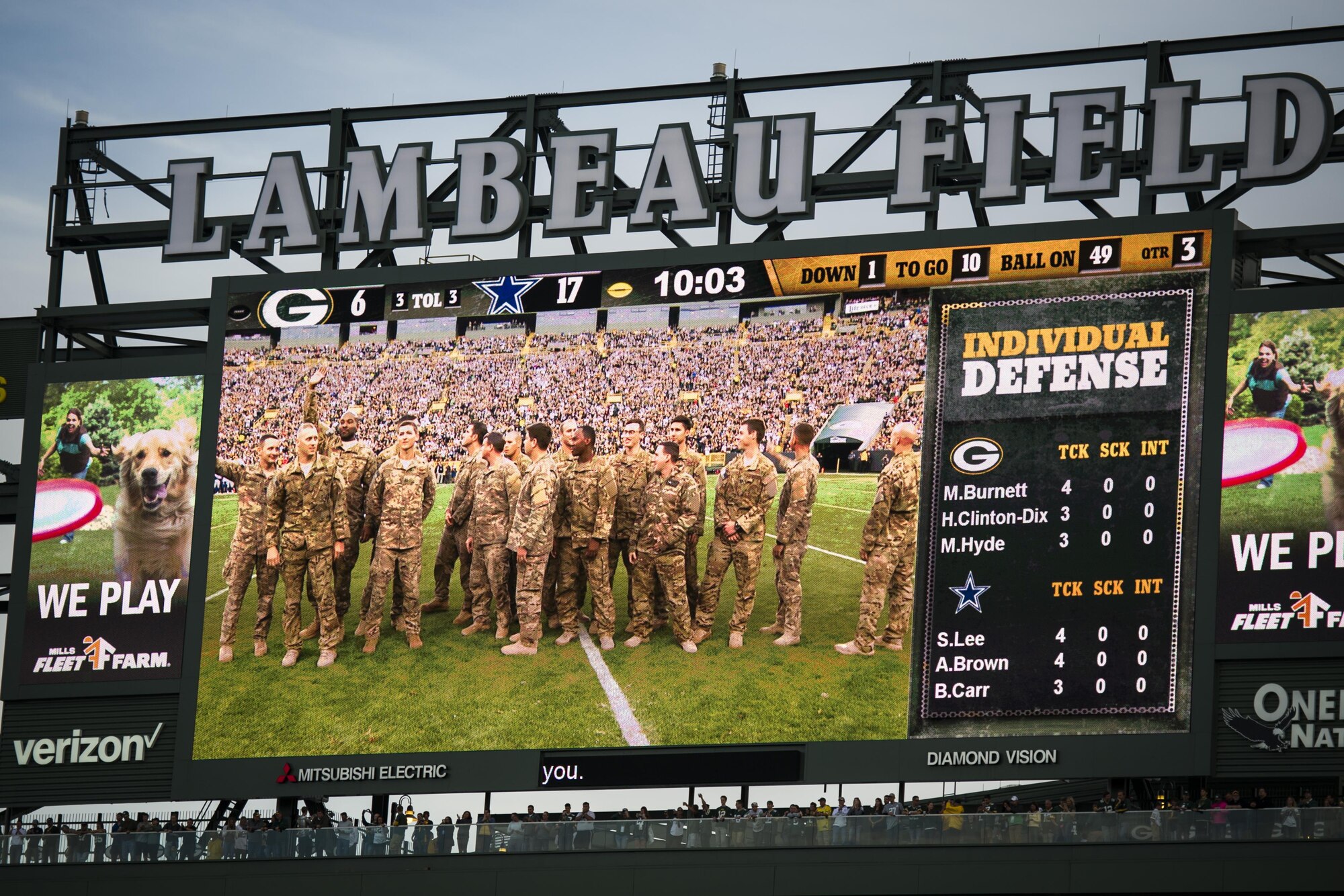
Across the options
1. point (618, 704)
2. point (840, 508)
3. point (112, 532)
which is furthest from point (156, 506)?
point (840, 508)

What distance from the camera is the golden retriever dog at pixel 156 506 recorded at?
25938 millimetres

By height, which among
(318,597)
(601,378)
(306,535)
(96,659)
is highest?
(601,378)

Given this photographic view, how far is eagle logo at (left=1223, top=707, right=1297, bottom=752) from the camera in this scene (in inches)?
883

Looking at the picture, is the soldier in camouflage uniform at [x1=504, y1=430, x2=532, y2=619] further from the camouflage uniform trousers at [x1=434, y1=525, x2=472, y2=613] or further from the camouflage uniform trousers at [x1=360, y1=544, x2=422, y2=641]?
the camouflage uniform trousers at [x1=360, y1=544, x2=422, y2=641]

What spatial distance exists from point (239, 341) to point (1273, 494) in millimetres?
11658

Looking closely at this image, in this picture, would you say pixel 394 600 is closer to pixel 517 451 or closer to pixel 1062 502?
pixel 517 451

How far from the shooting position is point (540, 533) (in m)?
24.5

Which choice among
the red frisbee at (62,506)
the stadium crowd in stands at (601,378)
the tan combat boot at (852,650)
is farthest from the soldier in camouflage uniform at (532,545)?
the red frisbee at (62,506)

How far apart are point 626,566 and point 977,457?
13.0 feet

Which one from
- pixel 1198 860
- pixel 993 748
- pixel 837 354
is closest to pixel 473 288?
pixel 837 354

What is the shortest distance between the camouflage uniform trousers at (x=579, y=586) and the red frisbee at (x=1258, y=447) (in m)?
6.53

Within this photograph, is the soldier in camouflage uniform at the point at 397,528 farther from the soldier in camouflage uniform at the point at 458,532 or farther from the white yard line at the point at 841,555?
the white yard line at the point at 841,555

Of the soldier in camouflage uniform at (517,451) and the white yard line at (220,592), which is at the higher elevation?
the soldier in camouflage uniform at (517,451)

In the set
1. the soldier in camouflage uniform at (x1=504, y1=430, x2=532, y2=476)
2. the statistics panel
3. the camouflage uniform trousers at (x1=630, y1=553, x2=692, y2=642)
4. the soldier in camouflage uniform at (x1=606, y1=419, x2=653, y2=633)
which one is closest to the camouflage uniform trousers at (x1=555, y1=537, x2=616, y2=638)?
the soldier in camouflage uniform at (x1=606, y1=419, x2=653, y2=633)
